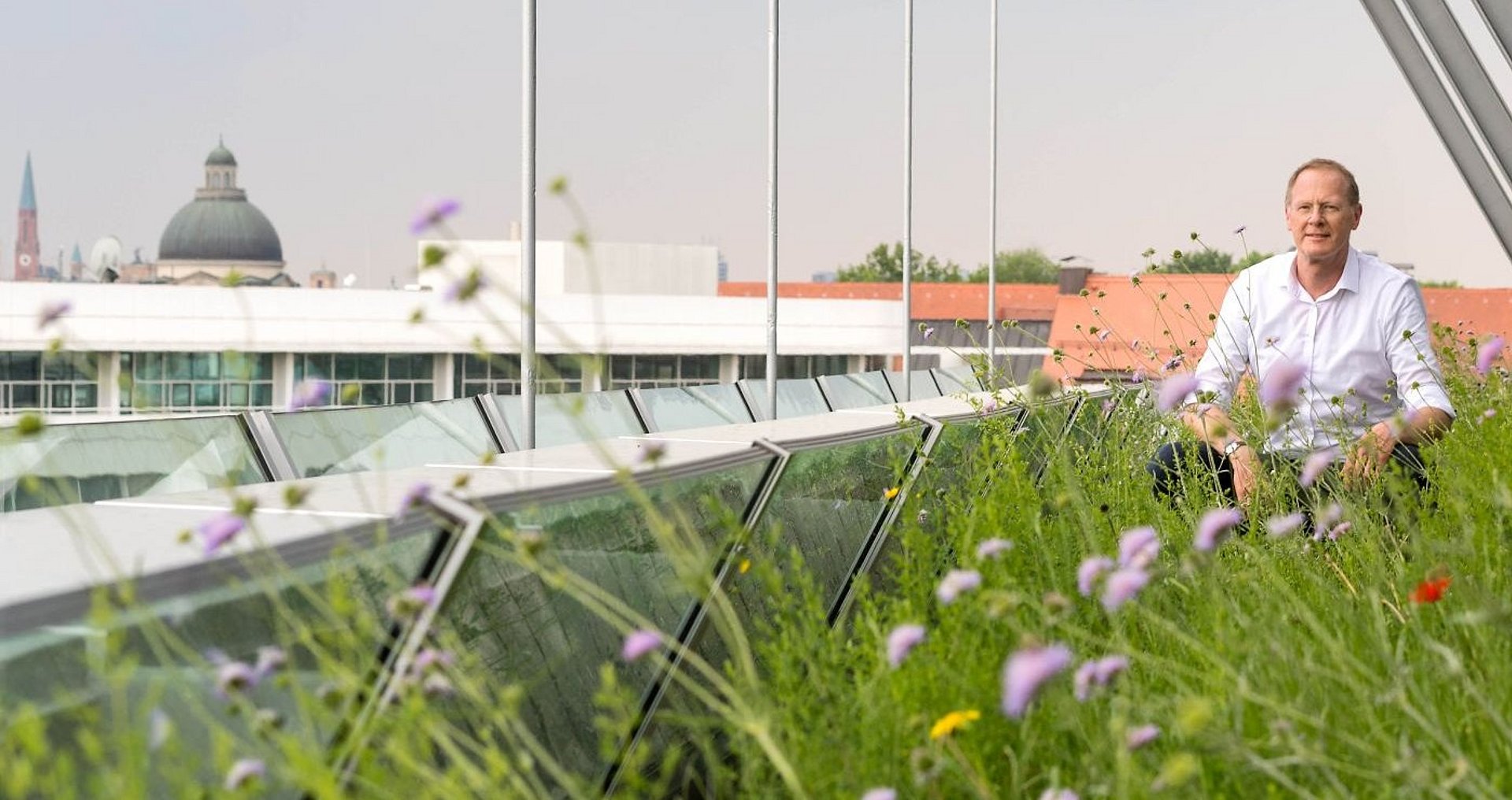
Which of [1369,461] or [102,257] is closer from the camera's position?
[1369,461]

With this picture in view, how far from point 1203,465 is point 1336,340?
0.36 m

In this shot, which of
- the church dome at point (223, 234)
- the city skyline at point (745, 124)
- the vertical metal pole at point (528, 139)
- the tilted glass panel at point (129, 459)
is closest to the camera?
the tilted glass panel at point (129, 459)

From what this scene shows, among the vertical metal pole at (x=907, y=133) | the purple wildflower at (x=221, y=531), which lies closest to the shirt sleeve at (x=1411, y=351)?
the purple wildflower at (x=221, y=531)

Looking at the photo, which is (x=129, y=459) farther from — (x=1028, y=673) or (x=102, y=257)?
(x=102, y=257)

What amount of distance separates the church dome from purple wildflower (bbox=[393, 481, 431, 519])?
13526cm

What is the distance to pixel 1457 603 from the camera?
8.20 ft

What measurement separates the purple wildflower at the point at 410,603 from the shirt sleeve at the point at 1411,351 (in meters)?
2.31

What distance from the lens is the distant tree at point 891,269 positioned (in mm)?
110000

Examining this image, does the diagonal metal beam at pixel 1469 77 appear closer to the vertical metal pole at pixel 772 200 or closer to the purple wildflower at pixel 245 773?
the vertical metal pole at pixel 772 200

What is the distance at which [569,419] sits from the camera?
6816 millimetres

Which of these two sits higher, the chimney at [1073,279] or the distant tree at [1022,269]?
the distant tree at [1022,269]

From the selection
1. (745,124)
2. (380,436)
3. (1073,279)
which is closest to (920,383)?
(380,436)

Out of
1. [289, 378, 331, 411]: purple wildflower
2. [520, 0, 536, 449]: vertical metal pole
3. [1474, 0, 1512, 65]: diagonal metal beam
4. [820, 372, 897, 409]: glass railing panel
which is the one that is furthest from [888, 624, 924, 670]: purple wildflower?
[820, 372, 897, 409]: glass railing panel

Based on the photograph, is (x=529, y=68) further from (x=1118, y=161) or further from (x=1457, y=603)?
(x=1118, y=161)
